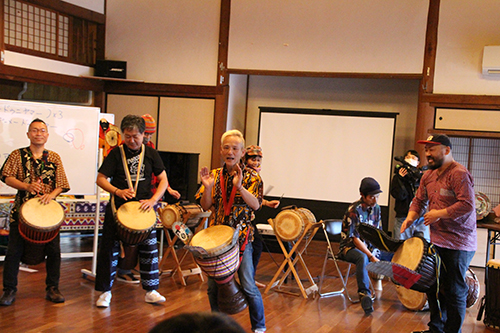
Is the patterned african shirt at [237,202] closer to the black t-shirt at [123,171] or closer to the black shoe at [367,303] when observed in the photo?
the black t-shirt at [123,171]

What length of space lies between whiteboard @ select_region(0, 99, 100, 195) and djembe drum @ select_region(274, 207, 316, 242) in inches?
74.5

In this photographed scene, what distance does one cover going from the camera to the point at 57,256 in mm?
4164

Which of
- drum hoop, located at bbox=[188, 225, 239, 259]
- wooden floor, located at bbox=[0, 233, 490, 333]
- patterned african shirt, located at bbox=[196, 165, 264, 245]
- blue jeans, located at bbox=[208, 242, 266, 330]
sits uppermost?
patterned african shirt, located at bbox=[196, 165, 264, 245]

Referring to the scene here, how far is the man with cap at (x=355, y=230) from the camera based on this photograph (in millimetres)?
4398

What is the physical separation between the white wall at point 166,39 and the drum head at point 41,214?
4487 millimetres

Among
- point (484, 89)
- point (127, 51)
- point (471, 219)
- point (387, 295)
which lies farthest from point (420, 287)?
point (127, 51)

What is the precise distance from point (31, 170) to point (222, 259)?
80.7 inches

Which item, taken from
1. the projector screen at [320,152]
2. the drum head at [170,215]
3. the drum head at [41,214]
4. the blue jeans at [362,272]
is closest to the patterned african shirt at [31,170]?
the drum head at [41,214]

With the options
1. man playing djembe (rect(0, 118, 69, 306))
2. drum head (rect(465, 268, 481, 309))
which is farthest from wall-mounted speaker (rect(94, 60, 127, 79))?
drum head (rect(465, 268, 481, 309))

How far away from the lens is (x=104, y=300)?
409 centimetres

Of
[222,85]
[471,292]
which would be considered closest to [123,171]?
[471,292]

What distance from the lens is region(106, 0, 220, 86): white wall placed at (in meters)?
8.11

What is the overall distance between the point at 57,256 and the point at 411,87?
6.55 meters

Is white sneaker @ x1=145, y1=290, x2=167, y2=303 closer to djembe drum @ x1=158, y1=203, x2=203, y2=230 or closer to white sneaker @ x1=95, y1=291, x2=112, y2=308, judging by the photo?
white sneaker @ x1=95, y1=291, x2=112, y2=308
